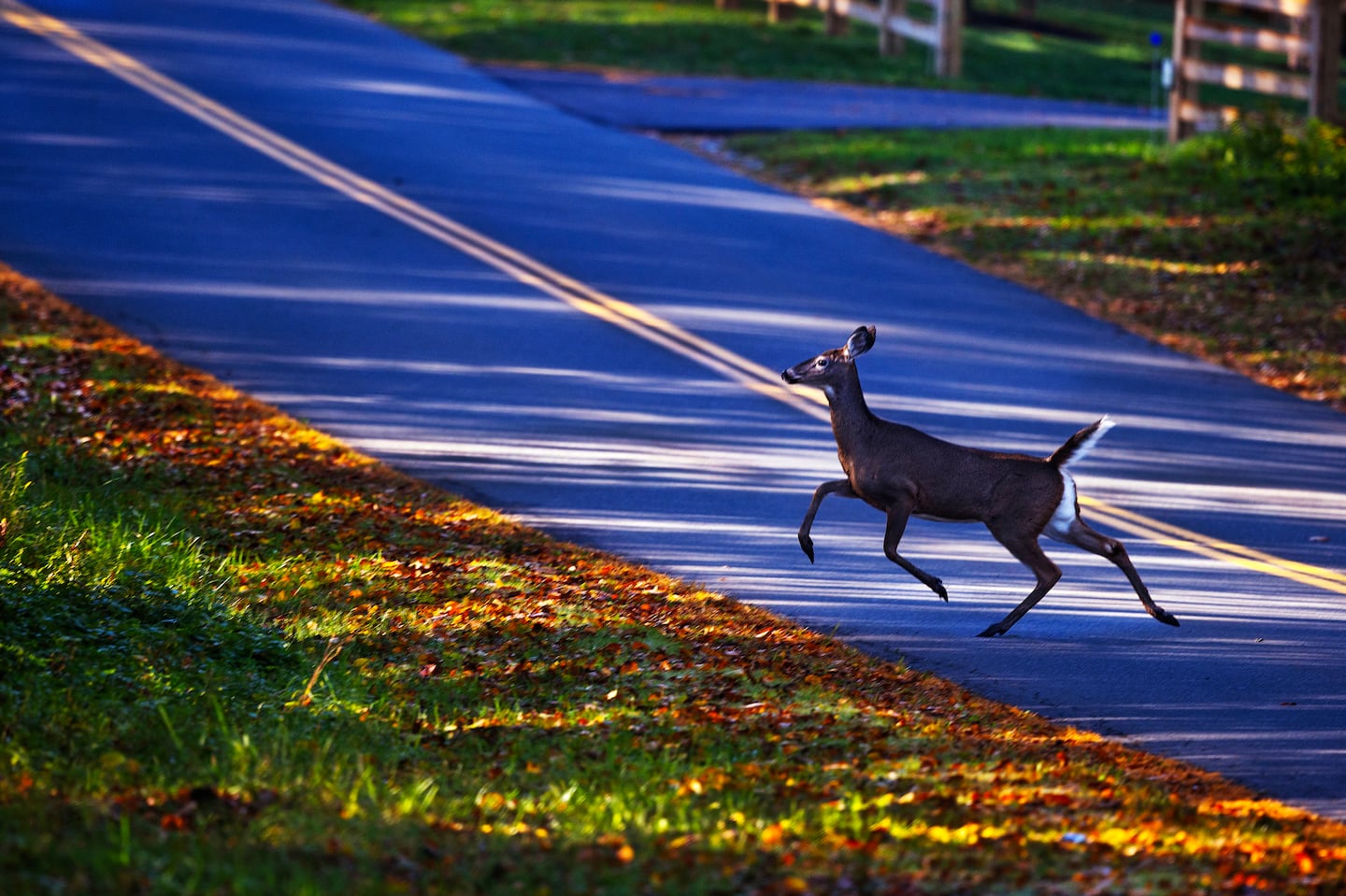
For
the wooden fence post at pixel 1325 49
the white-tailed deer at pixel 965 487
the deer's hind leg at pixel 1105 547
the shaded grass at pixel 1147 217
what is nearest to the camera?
the white-tailed deer at pixel 965 487

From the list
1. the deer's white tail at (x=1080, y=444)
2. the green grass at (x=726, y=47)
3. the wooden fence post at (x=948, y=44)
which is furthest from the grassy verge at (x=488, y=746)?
the wooden fence post at (x=948, y=44)

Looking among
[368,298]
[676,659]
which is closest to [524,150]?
[368,298]

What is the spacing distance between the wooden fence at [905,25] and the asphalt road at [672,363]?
783 cm

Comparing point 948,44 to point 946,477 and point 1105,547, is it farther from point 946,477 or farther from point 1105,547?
point 946,477

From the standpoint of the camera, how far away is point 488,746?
693cm

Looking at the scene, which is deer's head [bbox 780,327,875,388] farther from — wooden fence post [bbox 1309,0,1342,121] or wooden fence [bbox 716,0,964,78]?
wooden fence [bbox 716,0,964,78]

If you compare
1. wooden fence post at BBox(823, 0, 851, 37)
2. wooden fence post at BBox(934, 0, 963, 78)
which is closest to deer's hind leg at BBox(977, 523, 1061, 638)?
wooden fence post at BBox(934, 0, 963, 78)

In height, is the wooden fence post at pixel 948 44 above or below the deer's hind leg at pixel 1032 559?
above

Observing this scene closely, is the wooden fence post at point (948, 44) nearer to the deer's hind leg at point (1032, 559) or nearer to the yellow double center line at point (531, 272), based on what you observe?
the yellow double center line at point (531, 272)

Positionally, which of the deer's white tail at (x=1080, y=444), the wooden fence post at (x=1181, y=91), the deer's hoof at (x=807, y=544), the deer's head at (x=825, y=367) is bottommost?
the deer's hoof at (x=807, y=544)

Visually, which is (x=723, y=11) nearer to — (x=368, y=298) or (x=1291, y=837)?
(x=368, y=298)

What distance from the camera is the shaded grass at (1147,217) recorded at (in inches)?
640

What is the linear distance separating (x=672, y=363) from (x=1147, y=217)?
735 centimetres

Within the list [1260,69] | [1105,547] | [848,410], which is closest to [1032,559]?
[1105,547]
